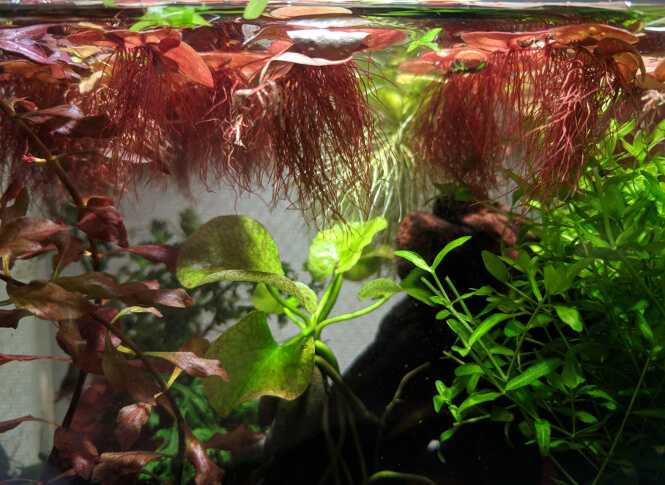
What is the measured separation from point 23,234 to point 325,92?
629 millimetres

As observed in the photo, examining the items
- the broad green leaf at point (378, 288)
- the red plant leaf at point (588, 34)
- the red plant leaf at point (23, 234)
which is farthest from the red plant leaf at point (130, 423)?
the red plant leaf at point (588, 34)

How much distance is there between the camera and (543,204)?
1021mm

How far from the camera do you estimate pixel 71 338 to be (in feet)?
2.61

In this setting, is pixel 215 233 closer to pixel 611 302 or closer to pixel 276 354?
pixel 276 354

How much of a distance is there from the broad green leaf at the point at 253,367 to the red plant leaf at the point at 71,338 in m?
0.23

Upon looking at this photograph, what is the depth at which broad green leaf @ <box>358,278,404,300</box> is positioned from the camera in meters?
1.00

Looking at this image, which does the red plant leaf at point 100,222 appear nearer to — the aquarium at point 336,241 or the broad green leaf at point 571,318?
the aquarium at point 336,241

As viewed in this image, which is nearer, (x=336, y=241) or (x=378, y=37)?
(x=378, y=37)

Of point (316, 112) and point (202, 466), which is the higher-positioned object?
Result: point (316, 112)

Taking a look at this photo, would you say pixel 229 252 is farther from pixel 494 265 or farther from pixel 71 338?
pixel 494 265

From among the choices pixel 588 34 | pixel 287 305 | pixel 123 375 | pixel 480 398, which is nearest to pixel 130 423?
pixel 123 375

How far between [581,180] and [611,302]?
274 millimetres

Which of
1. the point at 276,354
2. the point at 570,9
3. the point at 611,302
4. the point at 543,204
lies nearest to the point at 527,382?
the point at 611,302

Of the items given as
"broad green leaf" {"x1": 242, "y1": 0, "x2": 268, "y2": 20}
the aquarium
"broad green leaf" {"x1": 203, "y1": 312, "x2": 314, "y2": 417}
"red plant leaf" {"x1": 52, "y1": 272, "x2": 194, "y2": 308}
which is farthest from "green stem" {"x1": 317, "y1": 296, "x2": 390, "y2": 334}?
"broad green leaf" {"x1": 242, "y1": 0, "x2": 268, "y2": 20}
